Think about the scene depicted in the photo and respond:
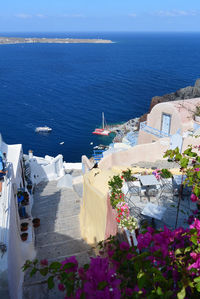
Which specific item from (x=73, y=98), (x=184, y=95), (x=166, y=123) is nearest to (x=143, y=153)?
(x=166, y=123)

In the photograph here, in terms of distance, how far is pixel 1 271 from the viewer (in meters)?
6.48

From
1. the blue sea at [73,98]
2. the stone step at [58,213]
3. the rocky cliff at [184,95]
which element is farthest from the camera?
the blue sea at [73,98]

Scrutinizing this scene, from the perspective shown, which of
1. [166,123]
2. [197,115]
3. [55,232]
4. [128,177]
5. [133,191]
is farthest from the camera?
[166,123]

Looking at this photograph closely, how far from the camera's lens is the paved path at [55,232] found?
10125mm

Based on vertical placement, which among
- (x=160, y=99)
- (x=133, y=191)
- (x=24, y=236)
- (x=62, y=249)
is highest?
(x=133, y=191)

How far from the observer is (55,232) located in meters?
14.5

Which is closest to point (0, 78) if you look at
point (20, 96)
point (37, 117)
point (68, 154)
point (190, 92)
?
point (20, 96)

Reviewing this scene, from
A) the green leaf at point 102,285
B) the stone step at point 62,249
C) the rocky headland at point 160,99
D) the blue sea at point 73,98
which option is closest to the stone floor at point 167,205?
the stone step at point 62,249

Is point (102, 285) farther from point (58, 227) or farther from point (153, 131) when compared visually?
A: point (153, 131)

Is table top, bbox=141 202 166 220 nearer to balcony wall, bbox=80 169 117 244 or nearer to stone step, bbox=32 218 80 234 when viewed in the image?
balcony wall, bbox=80 169 117 244

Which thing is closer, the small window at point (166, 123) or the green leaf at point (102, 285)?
the green leaf at point (102, 285)

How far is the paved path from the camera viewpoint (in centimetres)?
1012

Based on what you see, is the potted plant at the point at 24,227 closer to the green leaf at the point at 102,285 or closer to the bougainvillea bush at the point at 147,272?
the bougainvillea bush at the point at 147,272

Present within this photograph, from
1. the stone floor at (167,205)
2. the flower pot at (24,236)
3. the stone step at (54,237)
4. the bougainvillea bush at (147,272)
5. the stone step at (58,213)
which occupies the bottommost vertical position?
the stone step at (58,213)
